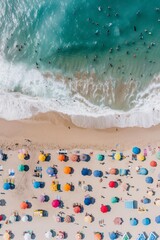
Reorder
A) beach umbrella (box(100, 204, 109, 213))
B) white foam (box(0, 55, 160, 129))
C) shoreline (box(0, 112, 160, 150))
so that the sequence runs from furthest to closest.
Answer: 1. white foam (box(0, 55, 160, 129))
2. shoreline (box(0, 112, 160, 150))
3. beach umbrella (box(100, 204, 109, 213))

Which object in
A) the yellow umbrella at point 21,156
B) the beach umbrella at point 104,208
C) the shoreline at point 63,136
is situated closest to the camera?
the beach umbrella at point 104,208

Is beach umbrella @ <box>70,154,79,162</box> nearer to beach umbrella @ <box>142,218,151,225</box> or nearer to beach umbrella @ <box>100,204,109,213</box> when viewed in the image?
beach umbrella @ <box>100,204,109,213</box>

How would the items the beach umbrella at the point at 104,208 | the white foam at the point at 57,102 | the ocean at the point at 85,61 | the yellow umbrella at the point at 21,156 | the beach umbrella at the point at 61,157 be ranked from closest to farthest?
the beach umbrella at the point at 104,208 → the beach umbrella at the point at 61,157 → the yellow umbrella at the point at 21,156 → the white foam at the point at 57,102 → the ocean at the point at 85,61

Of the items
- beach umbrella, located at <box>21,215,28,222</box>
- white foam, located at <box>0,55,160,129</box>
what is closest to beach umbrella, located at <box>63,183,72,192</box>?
beach umbrella, located at <box>21,215,28,222</box>

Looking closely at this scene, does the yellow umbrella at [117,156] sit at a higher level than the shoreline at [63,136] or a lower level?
lower

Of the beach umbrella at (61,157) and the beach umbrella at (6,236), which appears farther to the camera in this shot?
the beach umbrella at (6,236)

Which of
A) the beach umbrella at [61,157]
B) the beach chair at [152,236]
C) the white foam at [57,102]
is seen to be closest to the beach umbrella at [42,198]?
the beach umbrella at [61,157]

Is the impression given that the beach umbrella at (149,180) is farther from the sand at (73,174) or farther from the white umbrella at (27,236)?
the white umbrella at (27,236)

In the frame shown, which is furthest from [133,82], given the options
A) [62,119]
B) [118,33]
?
[62,119]
